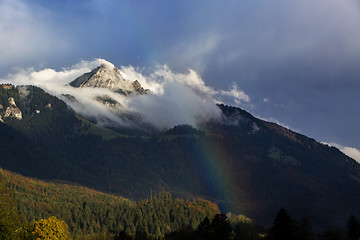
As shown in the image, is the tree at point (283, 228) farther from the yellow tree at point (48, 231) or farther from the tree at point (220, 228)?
the yellow tree at point (48, 231)

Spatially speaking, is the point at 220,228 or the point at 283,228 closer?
the point at 283,228

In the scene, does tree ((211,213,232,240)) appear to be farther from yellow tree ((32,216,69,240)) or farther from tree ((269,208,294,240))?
yellow tree ((32,216,69,240))

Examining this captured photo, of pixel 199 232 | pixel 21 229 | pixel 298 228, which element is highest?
pixel 298 228

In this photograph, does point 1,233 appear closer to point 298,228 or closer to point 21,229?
point 21,229

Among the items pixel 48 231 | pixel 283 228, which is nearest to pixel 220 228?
pixel 283 228

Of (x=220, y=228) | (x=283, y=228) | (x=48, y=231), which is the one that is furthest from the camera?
(x=48, y=231)

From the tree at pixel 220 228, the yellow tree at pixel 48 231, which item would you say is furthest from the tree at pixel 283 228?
the yellow tree at pixel 48 231

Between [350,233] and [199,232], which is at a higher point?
[350,233]

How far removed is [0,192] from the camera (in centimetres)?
17238

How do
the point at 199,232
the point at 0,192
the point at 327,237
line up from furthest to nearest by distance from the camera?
the point at 0,192
the point at 199,232
the point at 327,237

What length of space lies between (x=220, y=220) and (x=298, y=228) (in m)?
43.7

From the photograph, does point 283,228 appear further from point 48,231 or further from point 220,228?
point 48,231

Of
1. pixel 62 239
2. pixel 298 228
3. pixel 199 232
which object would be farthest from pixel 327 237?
pixel 62 239

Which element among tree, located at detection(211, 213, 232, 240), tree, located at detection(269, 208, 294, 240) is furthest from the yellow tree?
tree, located at detection(269, 208, 294, 240)
